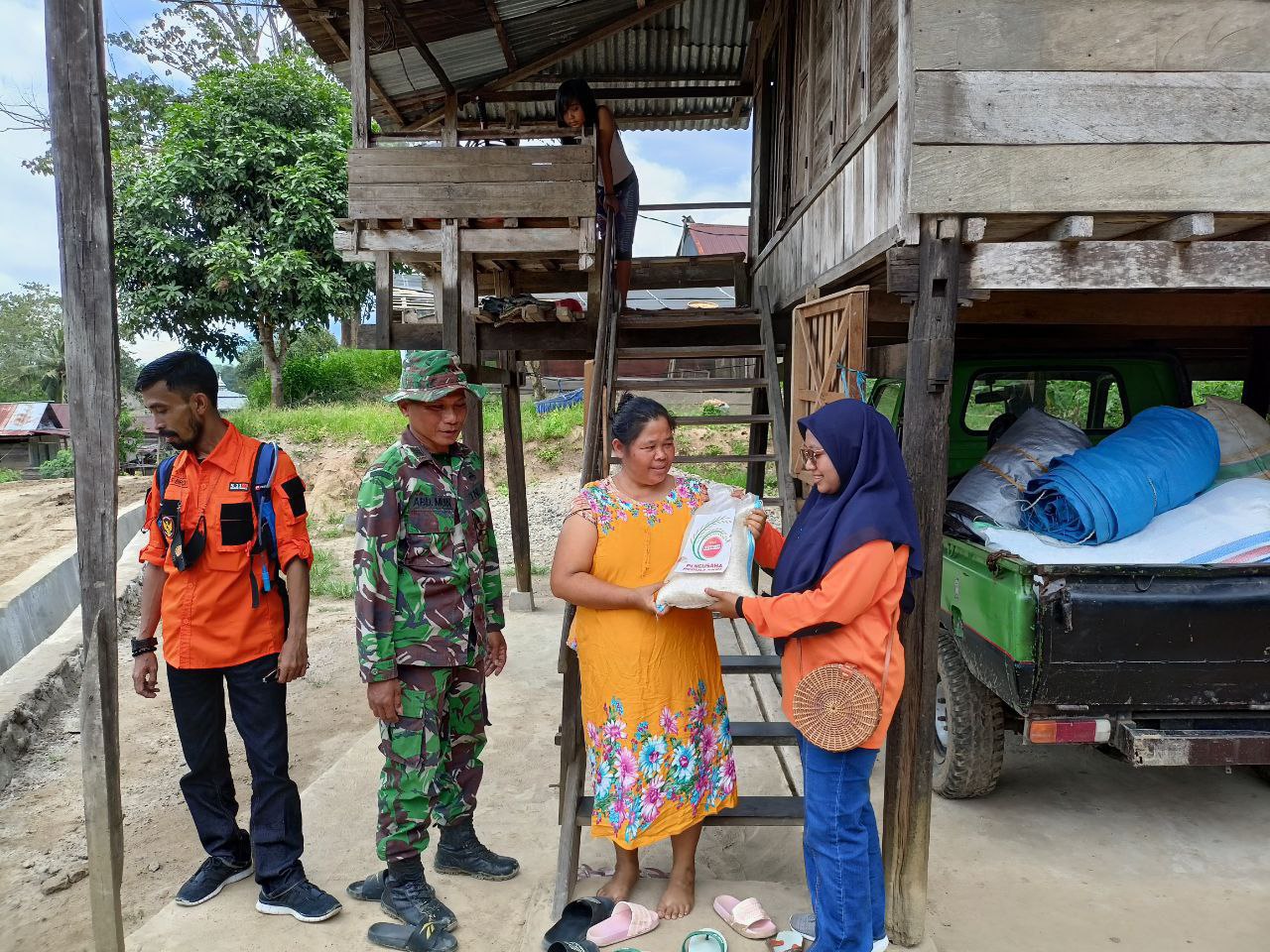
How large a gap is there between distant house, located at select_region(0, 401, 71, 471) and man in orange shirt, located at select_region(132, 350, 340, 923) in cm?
2419

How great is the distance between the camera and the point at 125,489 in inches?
610

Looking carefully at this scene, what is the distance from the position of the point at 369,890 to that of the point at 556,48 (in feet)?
20.7

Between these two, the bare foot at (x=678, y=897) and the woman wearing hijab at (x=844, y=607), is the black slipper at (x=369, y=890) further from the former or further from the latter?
the woman wearing hijab at (x=844, y=607)

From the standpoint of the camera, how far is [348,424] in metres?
16.2

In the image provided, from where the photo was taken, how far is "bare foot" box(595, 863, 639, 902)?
3047 mm

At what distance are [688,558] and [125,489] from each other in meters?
15.8

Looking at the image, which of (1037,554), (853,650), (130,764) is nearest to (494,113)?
(130,764)

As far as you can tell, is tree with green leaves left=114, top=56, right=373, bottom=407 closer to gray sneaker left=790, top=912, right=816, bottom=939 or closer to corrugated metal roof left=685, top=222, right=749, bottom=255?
corrugated metal roof left=685, top=222, right=749, bottom=255

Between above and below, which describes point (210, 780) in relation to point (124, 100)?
below

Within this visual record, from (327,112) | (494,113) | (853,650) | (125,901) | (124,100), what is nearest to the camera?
(853,650)

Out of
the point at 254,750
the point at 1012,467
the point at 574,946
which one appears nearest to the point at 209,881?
the point at 254,750

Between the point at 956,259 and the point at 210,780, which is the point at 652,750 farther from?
the point at 956,259

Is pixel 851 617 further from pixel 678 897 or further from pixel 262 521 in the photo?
pixel 262 521

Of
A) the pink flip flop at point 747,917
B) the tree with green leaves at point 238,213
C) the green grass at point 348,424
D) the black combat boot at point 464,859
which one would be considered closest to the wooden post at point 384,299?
the black combat boot at point 464,859
